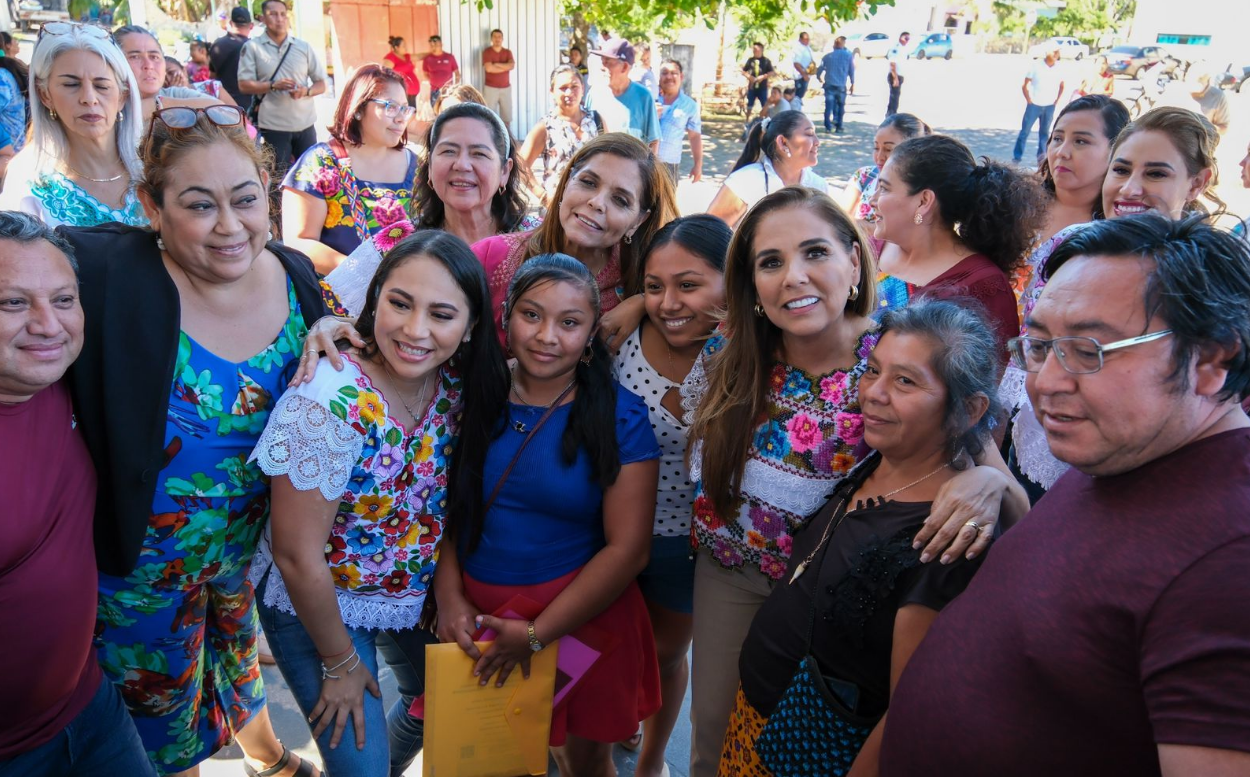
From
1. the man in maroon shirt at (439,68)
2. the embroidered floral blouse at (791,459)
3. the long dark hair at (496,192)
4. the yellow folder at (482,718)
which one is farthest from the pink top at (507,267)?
the man in maroon shirt at (439,68)

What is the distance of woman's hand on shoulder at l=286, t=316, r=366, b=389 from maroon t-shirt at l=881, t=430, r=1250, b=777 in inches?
57.9

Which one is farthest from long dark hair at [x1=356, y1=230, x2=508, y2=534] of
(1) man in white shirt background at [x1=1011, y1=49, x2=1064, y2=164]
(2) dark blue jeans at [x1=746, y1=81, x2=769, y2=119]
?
(2) dark blue jeans at [x1=746, y1=81, x2=769, y2=119]

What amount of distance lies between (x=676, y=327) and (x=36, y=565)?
167 centimetres

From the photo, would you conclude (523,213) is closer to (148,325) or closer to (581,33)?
(148,325)

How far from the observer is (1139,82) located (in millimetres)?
23328

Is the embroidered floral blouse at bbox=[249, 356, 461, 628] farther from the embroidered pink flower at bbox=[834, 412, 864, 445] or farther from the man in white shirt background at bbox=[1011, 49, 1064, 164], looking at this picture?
the man in white shirt background at bbox=[1011, 49, 1064, 164]

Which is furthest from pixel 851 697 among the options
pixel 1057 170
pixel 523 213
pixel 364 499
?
pixel 1057 170

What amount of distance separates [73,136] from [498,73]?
391 inches

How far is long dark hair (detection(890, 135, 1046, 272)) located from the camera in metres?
3.06

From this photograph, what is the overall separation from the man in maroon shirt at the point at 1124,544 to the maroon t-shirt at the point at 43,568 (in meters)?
1.76

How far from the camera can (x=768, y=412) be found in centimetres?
220

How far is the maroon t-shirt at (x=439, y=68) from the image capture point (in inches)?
456

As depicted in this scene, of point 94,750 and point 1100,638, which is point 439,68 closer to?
point 94,750

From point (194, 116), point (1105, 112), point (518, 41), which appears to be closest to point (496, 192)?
point (194, 116)
